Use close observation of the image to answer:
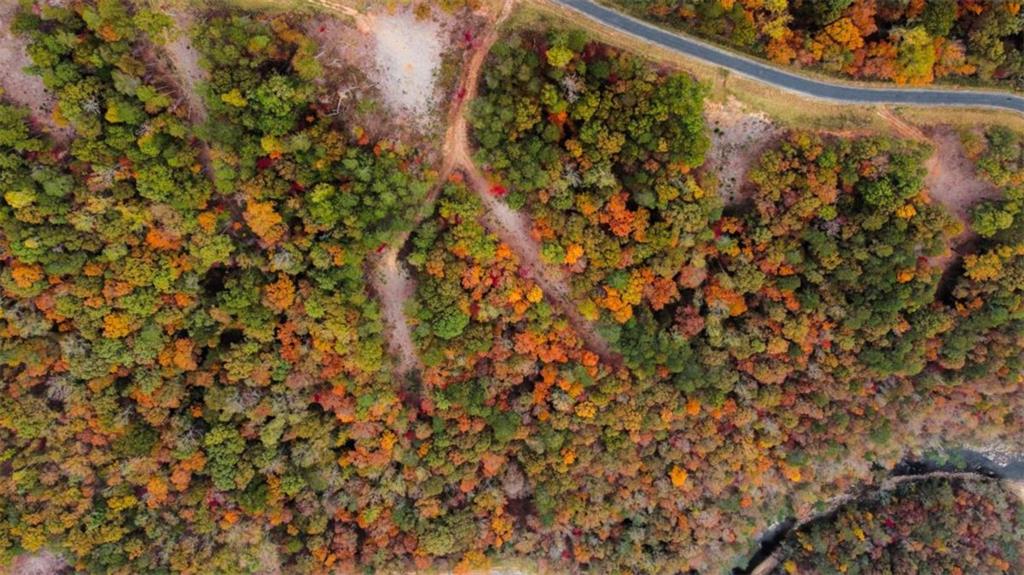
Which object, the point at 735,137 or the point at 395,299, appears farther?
the point at 395,299

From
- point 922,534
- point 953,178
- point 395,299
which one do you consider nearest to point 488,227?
point 395,299

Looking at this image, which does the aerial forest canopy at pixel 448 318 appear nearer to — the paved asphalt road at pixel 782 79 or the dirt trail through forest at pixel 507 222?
the dirt trail through forest at pixel 507 222

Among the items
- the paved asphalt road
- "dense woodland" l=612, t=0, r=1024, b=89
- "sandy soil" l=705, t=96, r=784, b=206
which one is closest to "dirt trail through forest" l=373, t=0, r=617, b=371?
the paved asphalt road

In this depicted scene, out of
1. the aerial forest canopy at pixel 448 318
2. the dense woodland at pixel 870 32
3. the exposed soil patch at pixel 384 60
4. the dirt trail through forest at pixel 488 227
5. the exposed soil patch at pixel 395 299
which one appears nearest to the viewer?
the aerial forest canopy at pixel 448 318

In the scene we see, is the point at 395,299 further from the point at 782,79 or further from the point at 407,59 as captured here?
the point at 782,79

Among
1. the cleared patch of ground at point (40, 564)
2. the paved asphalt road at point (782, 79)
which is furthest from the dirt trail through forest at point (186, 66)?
the cleared patch of ground at point (40, 564)

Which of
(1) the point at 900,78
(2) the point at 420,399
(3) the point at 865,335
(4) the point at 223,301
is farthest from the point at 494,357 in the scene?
(1) the point at 900,78

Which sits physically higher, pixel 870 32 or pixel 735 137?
pixel 870 32
